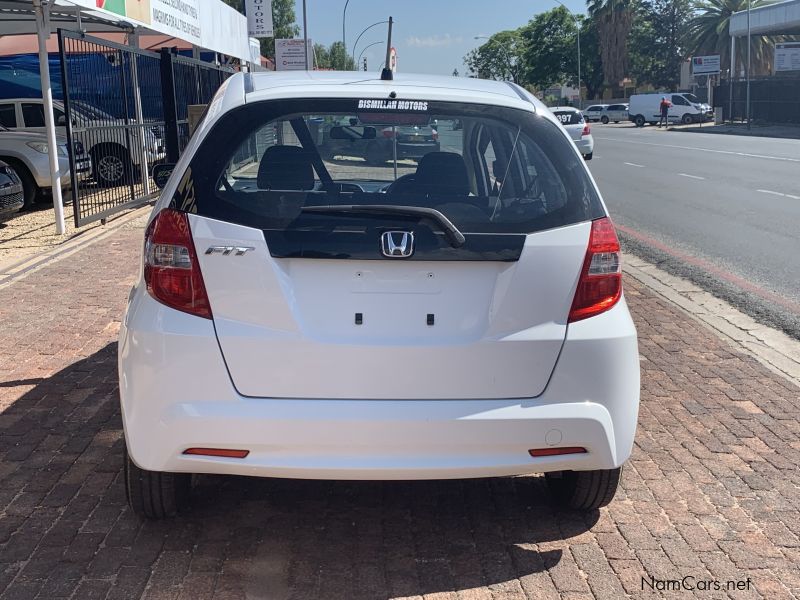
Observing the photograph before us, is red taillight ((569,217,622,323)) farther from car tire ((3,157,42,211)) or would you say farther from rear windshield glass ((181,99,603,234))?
car tire ((3,157,42,211))

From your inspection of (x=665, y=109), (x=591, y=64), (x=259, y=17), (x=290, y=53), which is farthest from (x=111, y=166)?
(x=591, y=64)

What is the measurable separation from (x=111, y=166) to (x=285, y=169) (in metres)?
12.0

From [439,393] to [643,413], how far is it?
2.36 m

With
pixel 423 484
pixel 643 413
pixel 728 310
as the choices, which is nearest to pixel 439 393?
pixel 423 484

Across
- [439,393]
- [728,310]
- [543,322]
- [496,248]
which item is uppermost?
[496,248]

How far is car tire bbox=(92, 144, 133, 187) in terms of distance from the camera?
13969mm

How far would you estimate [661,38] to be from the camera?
98.8 m

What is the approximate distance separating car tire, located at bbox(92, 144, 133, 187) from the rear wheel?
422 inches

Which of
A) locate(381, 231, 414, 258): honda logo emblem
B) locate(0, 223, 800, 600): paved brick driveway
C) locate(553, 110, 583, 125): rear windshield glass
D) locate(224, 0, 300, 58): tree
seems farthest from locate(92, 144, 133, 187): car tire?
locate(224, 0, 300, 58): tree

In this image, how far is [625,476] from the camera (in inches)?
174

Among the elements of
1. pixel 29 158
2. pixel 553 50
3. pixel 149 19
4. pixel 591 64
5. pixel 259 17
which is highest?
pixel 553 50

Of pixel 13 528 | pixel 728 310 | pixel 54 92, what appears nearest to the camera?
pixel 13 528

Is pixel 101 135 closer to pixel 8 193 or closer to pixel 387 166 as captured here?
pixel 8 193

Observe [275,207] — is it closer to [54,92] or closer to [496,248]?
[496,248]
